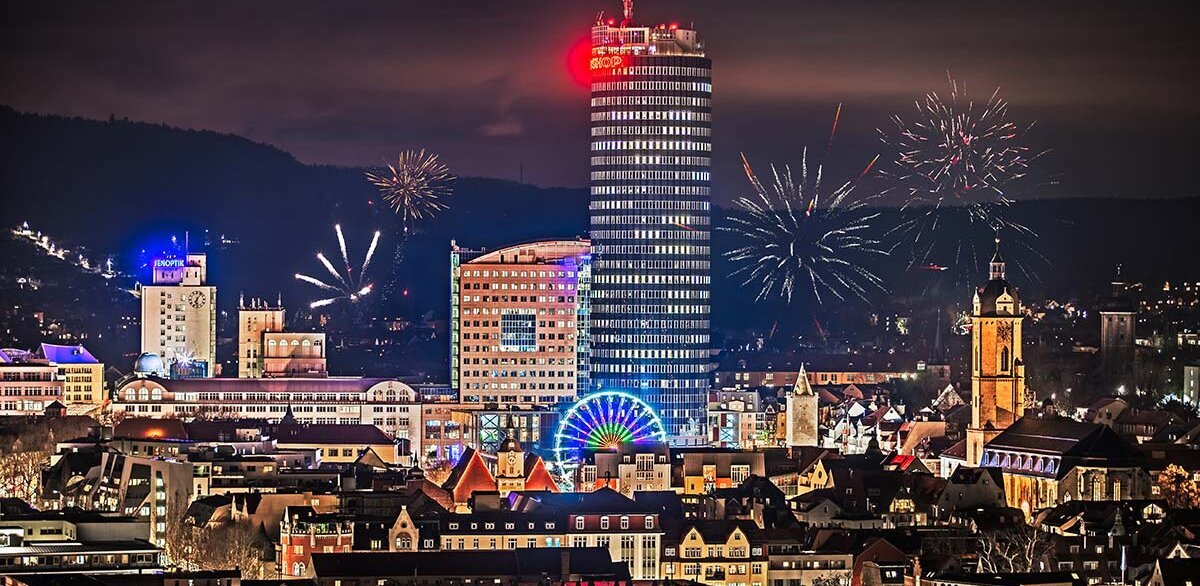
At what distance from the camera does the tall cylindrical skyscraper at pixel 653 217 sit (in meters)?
152

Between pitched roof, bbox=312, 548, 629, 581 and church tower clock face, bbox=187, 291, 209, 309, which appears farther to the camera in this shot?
church tower clock face, bbox=187, 291, 209, 309

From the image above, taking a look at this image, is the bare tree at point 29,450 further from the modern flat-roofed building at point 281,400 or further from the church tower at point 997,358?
the church tower at point 997,358

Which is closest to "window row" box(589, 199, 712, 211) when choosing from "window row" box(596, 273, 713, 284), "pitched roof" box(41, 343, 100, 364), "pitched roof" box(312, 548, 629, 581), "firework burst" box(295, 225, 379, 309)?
"window row" box(596, 273, 713, 284)

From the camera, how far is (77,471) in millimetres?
120438

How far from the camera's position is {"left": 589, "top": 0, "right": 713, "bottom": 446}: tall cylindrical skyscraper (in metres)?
152

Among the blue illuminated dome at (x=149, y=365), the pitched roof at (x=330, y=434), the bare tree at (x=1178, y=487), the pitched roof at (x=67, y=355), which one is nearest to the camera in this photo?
the bare tree at (x=1178, y=487)

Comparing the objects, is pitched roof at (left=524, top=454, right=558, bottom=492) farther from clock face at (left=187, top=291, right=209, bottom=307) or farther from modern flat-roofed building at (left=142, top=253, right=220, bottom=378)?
clock face at (left=187, top=291, right=209, bottom=307)

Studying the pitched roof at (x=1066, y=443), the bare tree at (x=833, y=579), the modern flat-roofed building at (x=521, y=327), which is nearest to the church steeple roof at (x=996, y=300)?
the pitched roof at (x=1066, y=443)

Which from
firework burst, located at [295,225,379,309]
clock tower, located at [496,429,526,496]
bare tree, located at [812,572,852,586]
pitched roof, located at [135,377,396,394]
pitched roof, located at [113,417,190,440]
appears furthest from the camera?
firework burst, located at [295,225,379,309]

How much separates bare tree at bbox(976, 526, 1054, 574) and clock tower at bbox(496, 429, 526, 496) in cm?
2046

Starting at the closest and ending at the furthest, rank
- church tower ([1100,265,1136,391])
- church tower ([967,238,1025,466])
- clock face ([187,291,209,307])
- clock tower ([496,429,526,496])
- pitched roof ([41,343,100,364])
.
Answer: clock tower ([496,429,526,496]) → church tower ([967,238,1025,466]) → pitched roof ([41,343,100,364]) → church tower ([1100,265,1136,391]) → clock face ([187,291,209,307])

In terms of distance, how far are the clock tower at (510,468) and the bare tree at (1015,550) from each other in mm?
20455

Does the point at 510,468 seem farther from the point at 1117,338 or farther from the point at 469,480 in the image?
the point at 1117,338

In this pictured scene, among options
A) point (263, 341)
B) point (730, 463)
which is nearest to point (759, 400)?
point (263, 341)
